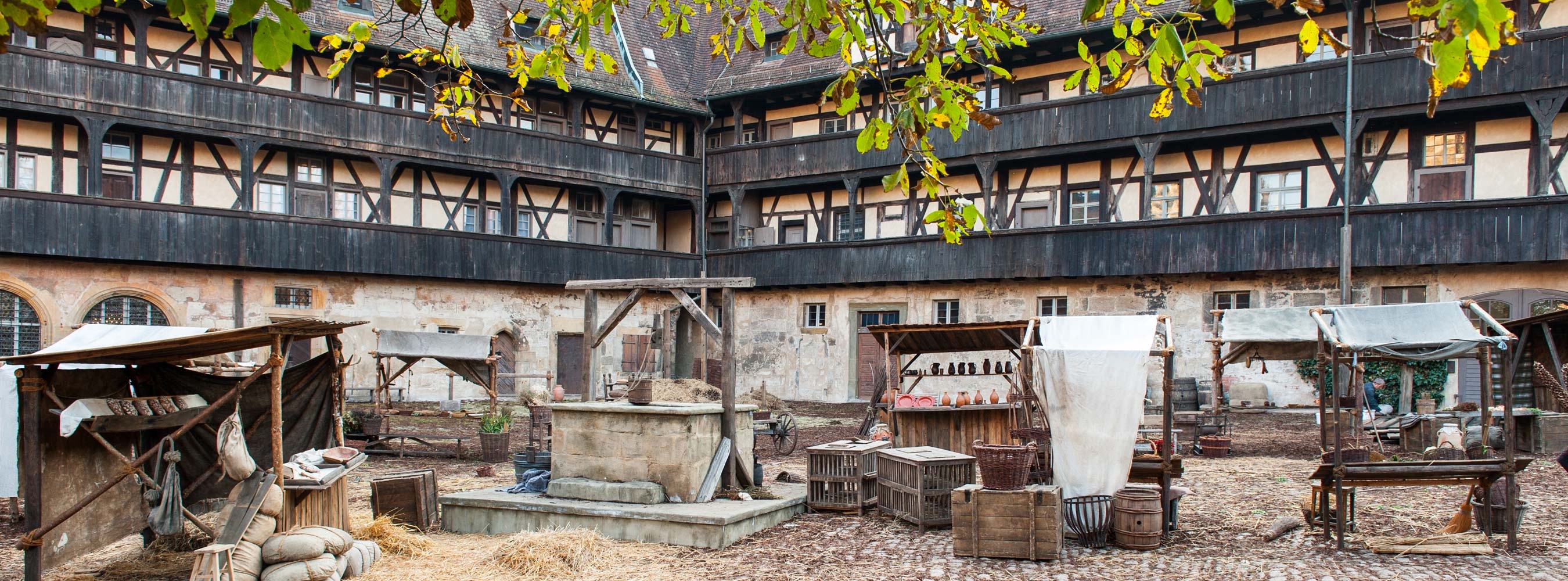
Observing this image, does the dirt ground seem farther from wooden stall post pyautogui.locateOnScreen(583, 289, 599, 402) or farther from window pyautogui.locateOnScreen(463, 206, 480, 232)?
window pyautogui.locateOnScreen(463, 206, 480, 232)

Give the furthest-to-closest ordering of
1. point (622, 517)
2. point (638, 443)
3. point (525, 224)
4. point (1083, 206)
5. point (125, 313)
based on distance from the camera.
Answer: point (525, 224) < point (1083, 206) < point (125, 313) < point (638, 443) < point (622, 517)

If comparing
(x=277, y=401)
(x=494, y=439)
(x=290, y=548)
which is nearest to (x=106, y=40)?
(x=494, y=439)

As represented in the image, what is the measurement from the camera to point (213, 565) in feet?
22.5

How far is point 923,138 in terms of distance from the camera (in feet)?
20.0

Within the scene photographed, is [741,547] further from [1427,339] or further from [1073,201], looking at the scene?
[1073,201]

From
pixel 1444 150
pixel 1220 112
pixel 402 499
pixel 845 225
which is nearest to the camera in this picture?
pixel 402 499

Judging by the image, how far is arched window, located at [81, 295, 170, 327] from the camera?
21.7 meters

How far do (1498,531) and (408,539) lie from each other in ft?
27.7

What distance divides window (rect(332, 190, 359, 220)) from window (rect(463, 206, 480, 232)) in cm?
243

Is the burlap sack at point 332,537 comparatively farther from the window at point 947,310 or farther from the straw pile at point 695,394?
the window at point 947,310

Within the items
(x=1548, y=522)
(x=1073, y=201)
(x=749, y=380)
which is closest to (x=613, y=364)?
(x=749, y=380)

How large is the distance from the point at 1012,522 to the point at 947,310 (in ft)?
58.5

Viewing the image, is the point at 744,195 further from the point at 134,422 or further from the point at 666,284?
the point at 134,422

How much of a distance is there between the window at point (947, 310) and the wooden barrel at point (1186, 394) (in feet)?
17.4
